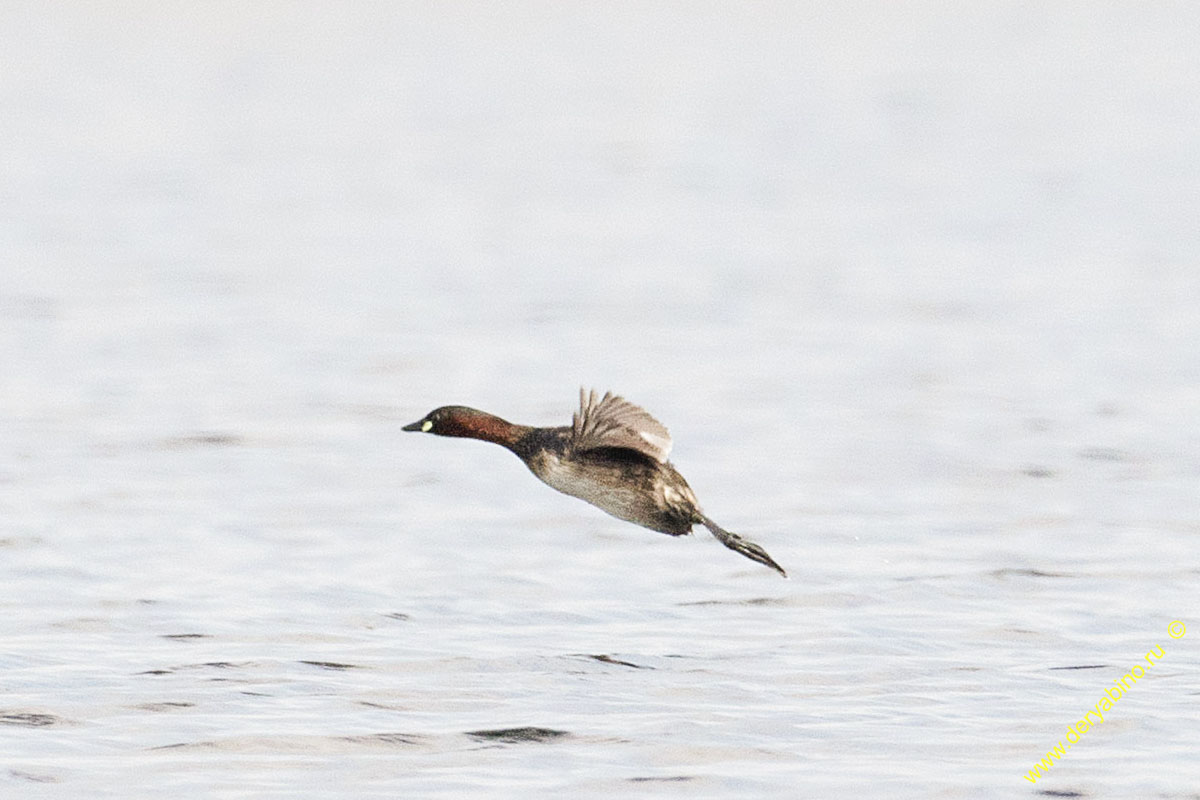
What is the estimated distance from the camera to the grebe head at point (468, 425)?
902 centimetres

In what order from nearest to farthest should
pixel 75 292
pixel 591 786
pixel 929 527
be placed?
pixel 591 786 → pixel 929 527 → pixel 75 292

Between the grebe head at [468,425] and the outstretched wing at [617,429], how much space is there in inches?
19.8

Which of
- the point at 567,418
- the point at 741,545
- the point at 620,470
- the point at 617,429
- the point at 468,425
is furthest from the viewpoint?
the point at 567,418

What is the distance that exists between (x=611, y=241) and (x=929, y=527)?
45.8ft

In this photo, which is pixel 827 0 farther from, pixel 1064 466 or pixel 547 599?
pixel 547 599

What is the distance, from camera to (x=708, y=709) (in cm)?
978

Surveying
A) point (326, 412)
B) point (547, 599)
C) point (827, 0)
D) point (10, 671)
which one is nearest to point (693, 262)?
point (326, 412)

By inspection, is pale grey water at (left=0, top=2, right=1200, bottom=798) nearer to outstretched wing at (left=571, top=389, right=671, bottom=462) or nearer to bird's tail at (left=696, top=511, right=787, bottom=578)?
bird's tail at (left=696, top=511, right=787, bottom=578)

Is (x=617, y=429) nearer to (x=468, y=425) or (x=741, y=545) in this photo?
(x=741, y=545)

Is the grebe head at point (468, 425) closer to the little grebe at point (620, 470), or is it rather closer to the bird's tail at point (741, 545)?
the little grebe at point (620, 470)

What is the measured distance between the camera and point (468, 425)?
29.9ft

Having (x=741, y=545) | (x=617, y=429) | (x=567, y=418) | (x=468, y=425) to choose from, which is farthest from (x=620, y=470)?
(x=567, y=418)

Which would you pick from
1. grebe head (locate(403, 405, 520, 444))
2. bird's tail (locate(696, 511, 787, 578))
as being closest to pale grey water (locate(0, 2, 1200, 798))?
bird's tail (locate(696, 511, 787, 578))

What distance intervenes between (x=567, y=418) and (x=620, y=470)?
8.87 metres
